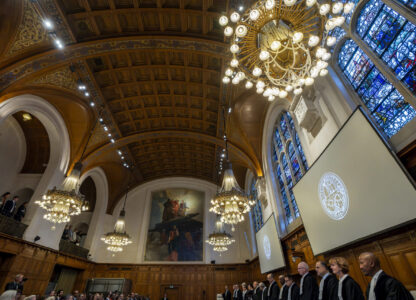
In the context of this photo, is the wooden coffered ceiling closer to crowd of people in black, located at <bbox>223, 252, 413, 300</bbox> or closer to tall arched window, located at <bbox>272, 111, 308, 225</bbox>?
Answer: tall arched window, located at <bbox>272, 111, 308, 225</bbox>

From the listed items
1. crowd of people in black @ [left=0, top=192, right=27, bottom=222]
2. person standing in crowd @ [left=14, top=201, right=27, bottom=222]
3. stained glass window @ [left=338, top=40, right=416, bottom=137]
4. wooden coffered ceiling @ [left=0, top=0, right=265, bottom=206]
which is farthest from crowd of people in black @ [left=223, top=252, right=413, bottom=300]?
person standing in crowd @ [left=14, top=201, right=27, bottom=222]

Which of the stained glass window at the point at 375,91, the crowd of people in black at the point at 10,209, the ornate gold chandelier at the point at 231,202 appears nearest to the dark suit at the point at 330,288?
the stained glass window at the point at 375,91

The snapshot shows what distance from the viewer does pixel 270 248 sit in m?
9.62

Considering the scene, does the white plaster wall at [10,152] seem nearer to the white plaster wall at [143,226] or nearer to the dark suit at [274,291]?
the white plaster wall at [143,226]

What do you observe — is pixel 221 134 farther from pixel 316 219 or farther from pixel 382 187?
pixel 382 187

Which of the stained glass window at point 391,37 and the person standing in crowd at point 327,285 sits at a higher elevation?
the stained glass window at point 391,37

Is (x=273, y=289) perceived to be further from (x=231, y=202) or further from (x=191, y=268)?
(x=191, y=268)

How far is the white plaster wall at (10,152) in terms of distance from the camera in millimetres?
11141

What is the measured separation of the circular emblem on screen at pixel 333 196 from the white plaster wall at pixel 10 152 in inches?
593

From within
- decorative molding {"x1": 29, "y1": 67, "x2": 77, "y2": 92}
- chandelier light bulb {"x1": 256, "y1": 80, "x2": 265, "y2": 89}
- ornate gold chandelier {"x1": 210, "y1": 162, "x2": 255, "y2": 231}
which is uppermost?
decorative molding {"x1": 29, "y1": 67, "x2": 77, "y2": 92}

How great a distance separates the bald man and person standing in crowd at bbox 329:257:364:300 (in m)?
0.51

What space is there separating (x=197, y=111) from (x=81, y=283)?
1450 cm

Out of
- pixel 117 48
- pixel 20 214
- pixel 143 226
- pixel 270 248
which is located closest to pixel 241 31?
pixel 117 48

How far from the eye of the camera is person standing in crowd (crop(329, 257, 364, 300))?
2570mm
